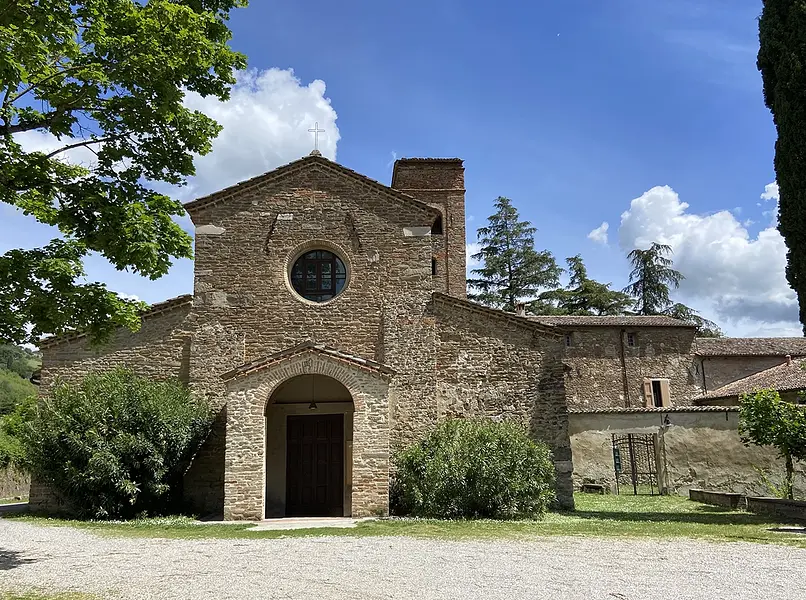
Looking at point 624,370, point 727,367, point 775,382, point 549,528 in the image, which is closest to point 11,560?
point 549,528

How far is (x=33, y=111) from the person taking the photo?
27.8 feet

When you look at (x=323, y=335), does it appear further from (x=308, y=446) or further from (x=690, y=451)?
(x=690, y=451)

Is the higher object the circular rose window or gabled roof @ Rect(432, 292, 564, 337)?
the circular rose window

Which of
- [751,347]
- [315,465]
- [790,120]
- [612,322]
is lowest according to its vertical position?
[315,465]

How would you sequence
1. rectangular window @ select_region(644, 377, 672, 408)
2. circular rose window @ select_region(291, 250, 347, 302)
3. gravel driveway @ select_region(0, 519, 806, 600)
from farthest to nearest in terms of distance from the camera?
rectangular window @ select_region(644, 377, 672, 408) < circular rose window @ select_region(291, 250, 347, 302) < gravel driveway @ select_region(0, 519, 806, 600)

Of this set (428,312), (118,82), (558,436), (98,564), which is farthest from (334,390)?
(118,82)

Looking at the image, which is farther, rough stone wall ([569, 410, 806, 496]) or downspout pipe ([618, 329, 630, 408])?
downspout pipe ([618, 329, 630, 408])

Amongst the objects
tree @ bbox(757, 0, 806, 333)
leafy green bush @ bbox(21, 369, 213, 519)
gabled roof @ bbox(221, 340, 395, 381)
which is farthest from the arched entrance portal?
tree @ bbox(757, 0, 806, 333)

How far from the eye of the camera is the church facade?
1516 centimetres

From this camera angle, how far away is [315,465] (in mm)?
15352

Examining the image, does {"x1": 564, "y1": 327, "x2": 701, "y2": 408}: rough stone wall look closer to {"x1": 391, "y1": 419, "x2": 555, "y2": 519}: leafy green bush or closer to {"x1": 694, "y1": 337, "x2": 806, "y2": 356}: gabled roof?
{"x1": 694, "y1": 337, "x2": 806, "y2": 356}: gabled roof

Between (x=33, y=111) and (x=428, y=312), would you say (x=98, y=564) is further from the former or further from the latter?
(x=428, y=312)

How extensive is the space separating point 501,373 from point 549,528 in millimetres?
4684

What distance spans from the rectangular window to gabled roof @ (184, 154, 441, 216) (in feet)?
57.4
